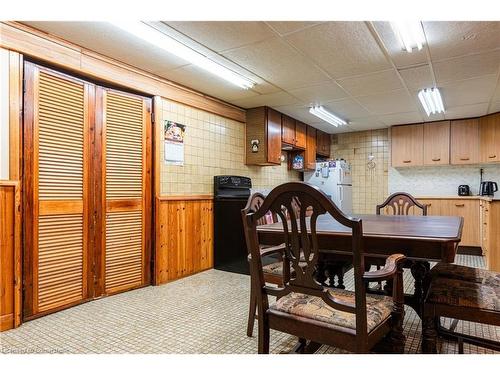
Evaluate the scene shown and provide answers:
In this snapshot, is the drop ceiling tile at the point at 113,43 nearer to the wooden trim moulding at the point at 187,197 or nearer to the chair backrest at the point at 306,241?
the wooden trim moulding at the point at 187,197

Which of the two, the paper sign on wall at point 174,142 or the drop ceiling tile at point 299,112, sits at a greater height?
the drop ceiling tile at point 299,112

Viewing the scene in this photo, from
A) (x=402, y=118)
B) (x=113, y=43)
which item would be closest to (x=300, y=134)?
(x=402, y=118)

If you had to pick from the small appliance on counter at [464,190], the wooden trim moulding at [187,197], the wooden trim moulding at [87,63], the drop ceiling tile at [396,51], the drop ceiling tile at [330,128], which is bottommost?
the wooden trim moulding at [187,197]

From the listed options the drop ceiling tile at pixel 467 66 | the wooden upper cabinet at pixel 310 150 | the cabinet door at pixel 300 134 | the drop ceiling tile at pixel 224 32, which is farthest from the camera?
the wooden upper cabinet at pixel 310 150

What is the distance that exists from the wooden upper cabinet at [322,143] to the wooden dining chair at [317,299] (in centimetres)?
505

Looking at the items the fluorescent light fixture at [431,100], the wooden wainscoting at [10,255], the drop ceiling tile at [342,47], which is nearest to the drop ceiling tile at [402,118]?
the fluorescent light fixture at [431,100]

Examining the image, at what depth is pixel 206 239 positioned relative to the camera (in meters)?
4.17

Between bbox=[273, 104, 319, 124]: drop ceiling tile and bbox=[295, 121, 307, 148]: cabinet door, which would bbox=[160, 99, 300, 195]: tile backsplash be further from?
bbox=[295, 121, 307, 148]: cabinet door

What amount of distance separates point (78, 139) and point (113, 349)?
70.7 inches

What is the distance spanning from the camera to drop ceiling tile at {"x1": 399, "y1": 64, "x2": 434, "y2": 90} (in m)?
3.25

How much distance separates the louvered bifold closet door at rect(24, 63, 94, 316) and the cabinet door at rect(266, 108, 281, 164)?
2.48 m

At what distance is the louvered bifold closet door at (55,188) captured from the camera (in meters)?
2.50
